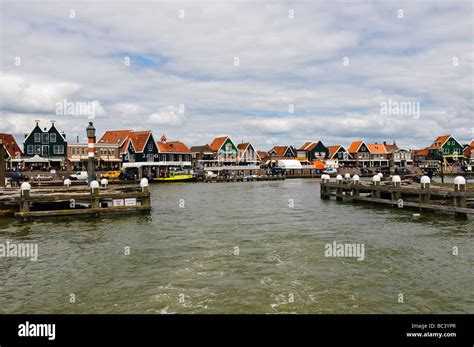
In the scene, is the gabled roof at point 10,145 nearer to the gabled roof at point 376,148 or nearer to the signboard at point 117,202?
the signboard at point 117,202

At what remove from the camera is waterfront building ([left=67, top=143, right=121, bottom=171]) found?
88312 mm

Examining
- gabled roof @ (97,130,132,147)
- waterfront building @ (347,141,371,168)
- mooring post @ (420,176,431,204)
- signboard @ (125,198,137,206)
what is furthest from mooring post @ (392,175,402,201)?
waterfront building @ (347,141,371,168)

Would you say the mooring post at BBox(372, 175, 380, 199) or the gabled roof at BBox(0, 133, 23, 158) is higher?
the gabled roof at BBox(0, 133, 23, 158)

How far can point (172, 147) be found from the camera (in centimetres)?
10412

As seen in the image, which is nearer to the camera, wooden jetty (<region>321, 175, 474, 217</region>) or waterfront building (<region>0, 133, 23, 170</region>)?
wooden jetty (<region>321, 175, 474, 217</region>)

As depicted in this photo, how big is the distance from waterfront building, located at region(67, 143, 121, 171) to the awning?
155 ft

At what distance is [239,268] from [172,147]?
9030 cm

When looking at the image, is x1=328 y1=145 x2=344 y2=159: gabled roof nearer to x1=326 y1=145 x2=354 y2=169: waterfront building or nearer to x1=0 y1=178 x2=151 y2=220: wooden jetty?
x1=326 y1=145 x2=354 y2=169: waterfront building

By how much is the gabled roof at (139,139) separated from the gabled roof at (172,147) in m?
3.78
